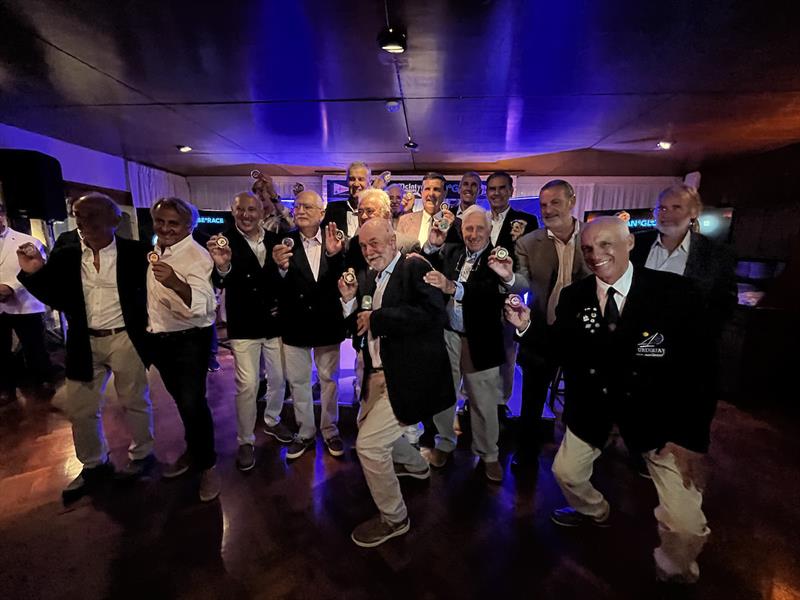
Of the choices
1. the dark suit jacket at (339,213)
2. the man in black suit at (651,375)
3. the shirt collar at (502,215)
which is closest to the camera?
the man in black suit at (651,375)

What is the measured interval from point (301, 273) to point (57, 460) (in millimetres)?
2631

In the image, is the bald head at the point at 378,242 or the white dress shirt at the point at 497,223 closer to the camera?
the bald head at the point at 378,242

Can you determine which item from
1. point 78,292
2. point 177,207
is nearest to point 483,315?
point 177,207

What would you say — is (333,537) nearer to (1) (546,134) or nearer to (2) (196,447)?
(2) (196,447)

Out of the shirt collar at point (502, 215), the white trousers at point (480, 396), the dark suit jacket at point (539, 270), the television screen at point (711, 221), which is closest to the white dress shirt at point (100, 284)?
the white trousers at point (480, 396)

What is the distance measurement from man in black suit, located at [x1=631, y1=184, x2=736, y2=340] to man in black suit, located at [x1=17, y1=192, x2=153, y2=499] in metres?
3.78

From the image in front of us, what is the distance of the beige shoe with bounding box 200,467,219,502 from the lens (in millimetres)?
2488

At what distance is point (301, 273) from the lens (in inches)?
108

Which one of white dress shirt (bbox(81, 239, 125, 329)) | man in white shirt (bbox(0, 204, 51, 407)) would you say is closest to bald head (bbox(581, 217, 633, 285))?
white dress shirt (bbox(81, 239, 125, 329))

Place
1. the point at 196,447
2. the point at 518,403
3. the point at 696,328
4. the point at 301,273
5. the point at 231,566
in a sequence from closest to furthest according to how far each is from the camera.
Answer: the point at 696,328
the point at 231,566
the point at 196,447
the point at 301,273
the point at 518,403

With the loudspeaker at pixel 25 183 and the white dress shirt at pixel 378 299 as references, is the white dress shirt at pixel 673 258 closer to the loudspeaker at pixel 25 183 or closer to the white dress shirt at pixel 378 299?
the white dress shirt at pixel 378 299

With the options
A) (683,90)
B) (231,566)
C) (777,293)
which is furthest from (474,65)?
(777,293)

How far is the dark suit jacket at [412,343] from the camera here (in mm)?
1981

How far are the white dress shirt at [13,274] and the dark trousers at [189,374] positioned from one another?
291 cm
